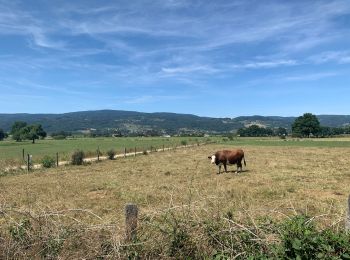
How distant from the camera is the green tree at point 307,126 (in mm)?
143500

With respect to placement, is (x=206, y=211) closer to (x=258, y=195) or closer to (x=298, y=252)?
(x=298, y=252)

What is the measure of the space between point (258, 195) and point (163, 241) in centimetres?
1156

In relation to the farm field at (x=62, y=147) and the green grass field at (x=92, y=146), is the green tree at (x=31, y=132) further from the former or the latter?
the green grass field at (x=92, y=146)

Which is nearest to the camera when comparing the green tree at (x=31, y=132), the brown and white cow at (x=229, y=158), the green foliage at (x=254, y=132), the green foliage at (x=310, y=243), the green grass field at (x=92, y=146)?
the green foliage at (x=310, y=243)

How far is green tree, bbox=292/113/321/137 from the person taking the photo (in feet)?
→ 471

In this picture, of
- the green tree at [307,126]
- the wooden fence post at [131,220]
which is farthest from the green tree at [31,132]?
the wooden fence post at [131,220]

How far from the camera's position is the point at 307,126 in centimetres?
14412

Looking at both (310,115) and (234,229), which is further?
(310,115)

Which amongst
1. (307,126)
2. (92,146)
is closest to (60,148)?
(92,146)

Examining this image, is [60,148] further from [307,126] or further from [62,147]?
[307,126]

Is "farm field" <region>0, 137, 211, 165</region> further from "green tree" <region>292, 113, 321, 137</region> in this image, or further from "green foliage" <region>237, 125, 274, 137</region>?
"green foliage" <region>237, 125, 274, 137</region>

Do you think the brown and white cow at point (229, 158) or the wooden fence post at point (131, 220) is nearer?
the wooden fence post at point (131, 220)

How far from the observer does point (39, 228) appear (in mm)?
5582

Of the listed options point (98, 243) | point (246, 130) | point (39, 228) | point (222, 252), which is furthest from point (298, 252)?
point (246, 130)
